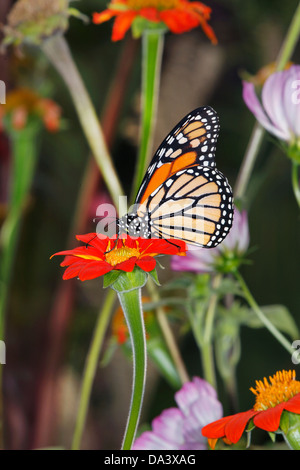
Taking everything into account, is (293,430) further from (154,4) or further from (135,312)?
(154,4)

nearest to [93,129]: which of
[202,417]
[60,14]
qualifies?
[60,14]

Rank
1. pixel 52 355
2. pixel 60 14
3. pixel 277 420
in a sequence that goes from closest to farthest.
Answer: pixel 277 420
pixel 60 14
pixel 52 355

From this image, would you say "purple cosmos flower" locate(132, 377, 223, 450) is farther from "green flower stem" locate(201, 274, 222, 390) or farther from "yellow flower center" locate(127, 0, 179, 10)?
"yellow flower center" locate(127, 0, 179, 10)

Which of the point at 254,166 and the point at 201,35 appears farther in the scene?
the point at 201,35

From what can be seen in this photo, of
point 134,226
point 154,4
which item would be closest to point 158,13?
→ point 154,4

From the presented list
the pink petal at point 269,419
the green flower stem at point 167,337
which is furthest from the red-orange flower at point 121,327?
the pink petal at point 269,419

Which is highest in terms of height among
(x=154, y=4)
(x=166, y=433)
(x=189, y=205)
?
(x=154, y=4)
